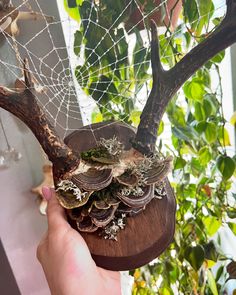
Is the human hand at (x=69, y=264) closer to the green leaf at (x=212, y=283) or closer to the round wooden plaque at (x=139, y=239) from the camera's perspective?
the round wooden plaque at (x=139, y=239)

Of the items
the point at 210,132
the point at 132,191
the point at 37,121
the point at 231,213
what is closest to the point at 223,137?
the point at 210,132

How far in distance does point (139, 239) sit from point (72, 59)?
0.29 metres

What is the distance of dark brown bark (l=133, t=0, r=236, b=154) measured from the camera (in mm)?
377

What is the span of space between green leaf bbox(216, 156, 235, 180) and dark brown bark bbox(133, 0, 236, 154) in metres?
0.19

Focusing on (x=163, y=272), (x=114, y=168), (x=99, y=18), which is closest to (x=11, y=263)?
(x=163, y=272)

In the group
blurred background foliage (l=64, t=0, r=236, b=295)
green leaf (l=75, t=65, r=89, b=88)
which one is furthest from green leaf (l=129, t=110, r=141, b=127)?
green leaf (l=75, t=65, r=89, b=88)

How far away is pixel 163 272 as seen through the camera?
73 cm

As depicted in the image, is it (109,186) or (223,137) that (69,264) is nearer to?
(109,186)

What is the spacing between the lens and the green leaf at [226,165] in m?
0.58

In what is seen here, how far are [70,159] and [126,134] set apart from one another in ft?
0.38

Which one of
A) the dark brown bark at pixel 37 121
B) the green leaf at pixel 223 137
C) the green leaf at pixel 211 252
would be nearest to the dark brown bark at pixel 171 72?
the dark brown bark at pixel 37 121

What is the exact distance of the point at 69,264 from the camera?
45cm

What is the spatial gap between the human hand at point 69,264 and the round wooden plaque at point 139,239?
0.02 metres

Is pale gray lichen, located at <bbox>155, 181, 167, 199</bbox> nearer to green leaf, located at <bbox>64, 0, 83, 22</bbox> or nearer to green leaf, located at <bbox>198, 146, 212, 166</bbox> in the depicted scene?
green leaf, located at <bbox>198, 146, 212, 166</bbox>
